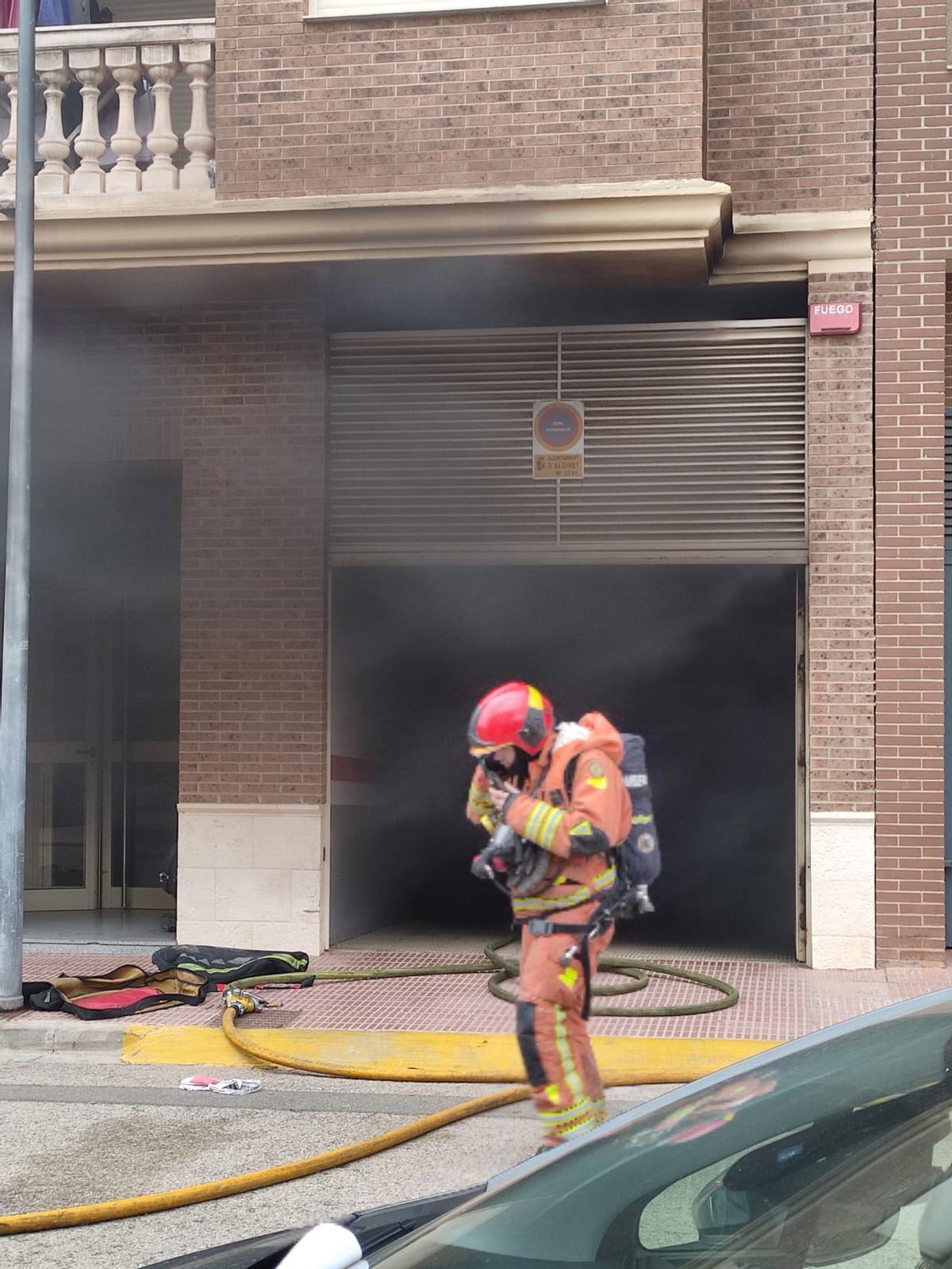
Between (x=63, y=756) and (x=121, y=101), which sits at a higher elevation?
(x=121, y=101)

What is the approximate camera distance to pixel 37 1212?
4.59m

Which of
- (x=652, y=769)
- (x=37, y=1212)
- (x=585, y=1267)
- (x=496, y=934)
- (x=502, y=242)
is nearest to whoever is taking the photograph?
(x=585, y=1267)

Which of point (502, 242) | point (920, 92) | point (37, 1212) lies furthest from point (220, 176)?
point (37, 1212)

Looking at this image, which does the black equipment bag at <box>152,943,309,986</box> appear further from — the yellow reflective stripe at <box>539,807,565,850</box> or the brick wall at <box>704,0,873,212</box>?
the brick wall at <box>704,0,873,212</box>

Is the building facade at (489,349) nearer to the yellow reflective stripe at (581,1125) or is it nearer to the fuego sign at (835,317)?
the fuego sign at (835,317)

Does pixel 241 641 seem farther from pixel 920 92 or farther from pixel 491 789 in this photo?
pixel 920 92

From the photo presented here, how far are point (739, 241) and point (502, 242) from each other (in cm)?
155

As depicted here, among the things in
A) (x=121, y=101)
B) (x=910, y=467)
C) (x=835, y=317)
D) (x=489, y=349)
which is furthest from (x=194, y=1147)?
(x=121, y=101)

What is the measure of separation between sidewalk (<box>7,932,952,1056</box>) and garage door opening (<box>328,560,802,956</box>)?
109 cm

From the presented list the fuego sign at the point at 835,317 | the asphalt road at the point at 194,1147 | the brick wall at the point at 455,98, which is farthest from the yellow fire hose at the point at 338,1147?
the brick wall at the point at 455,98

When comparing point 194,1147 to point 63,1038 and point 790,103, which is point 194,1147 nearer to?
point 63,1038

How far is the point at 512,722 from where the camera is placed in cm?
510

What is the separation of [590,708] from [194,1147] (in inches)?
324

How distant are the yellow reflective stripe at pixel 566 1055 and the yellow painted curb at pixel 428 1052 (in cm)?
142
